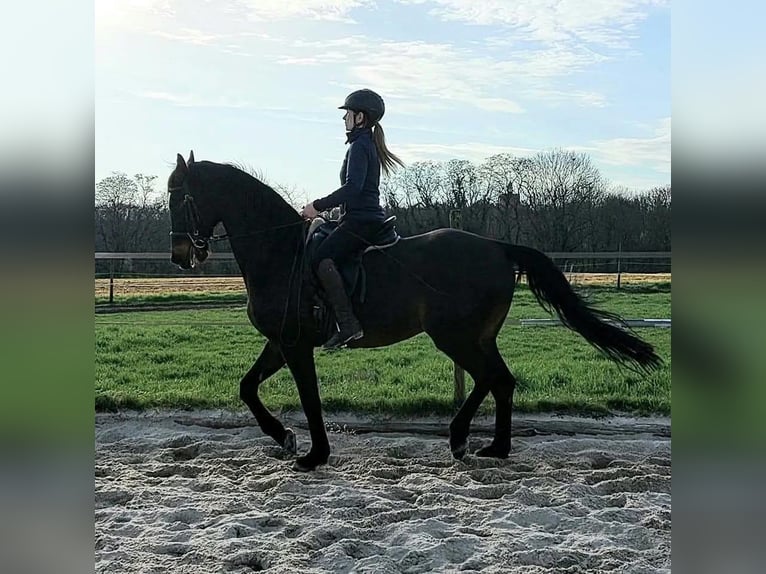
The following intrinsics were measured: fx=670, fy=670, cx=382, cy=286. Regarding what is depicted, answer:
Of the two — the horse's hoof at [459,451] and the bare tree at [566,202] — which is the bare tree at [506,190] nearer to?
the bare tree at [566,202]

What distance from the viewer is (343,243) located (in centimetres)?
426

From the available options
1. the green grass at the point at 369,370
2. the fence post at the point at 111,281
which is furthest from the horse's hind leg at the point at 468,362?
the fence post at the point at 111,281

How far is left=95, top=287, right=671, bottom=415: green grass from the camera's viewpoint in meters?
6.02

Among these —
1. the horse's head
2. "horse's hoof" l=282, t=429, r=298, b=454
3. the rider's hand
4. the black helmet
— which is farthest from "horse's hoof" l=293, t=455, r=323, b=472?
the black helmet

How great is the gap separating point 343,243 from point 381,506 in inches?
63.3

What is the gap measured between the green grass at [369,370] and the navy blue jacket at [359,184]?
1.78 m

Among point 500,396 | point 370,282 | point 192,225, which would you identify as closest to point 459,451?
point 500,396

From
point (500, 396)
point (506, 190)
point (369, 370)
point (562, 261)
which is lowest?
point (369, 370)

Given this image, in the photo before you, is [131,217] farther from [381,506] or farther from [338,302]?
[381,506]

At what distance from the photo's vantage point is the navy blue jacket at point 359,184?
4.21 meters
